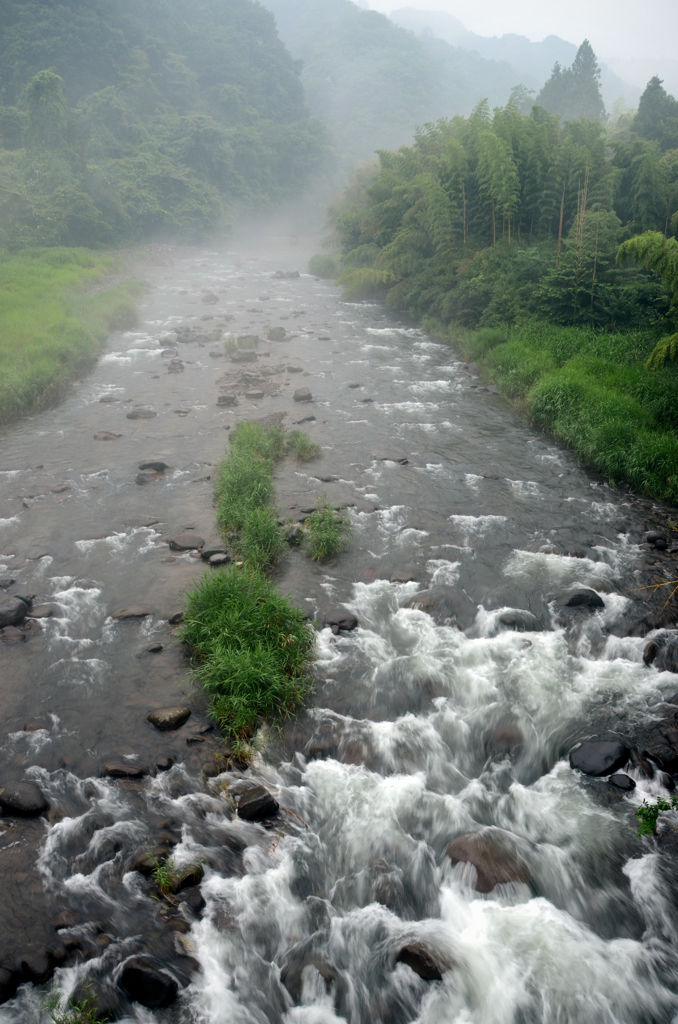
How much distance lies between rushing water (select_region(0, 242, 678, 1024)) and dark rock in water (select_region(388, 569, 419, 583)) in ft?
0.20

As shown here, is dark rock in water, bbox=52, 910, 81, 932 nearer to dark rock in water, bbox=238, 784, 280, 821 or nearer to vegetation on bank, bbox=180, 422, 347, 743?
dark rock in water, bbox=238, 784, 280, 821

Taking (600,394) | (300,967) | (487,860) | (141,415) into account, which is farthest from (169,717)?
(600,394)

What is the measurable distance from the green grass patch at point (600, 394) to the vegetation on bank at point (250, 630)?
21.4 feet

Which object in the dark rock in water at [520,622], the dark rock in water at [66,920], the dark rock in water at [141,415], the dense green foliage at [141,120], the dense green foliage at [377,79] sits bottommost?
the dark rock in water at [66,920]

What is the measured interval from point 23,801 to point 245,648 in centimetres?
310

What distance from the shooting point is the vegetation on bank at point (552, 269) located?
44.6ft

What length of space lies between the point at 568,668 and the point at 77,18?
81.5 meters

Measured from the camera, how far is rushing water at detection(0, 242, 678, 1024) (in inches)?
203

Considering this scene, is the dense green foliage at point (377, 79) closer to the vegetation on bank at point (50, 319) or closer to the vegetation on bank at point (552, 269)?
the vegetation on bank at point (50, 319)

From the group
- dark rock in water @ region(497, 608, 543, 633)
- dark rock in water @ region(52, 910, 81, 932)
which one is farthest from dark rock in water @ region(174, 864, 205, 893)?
dark rock in water @ region(497, 608, 543, 633)

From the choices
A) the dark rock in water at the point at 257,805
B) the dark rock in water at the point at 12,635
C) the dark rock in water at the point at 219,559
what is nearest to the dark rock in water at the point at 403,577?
the dark rock in water at the point at 219,559

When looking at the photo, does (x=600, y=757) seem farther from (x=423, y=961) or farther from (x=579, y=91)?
(x=579, y=91)

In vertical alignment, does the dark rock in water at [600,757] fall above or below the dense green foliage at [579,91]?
below

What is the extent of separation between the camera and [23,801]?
6328 mm
